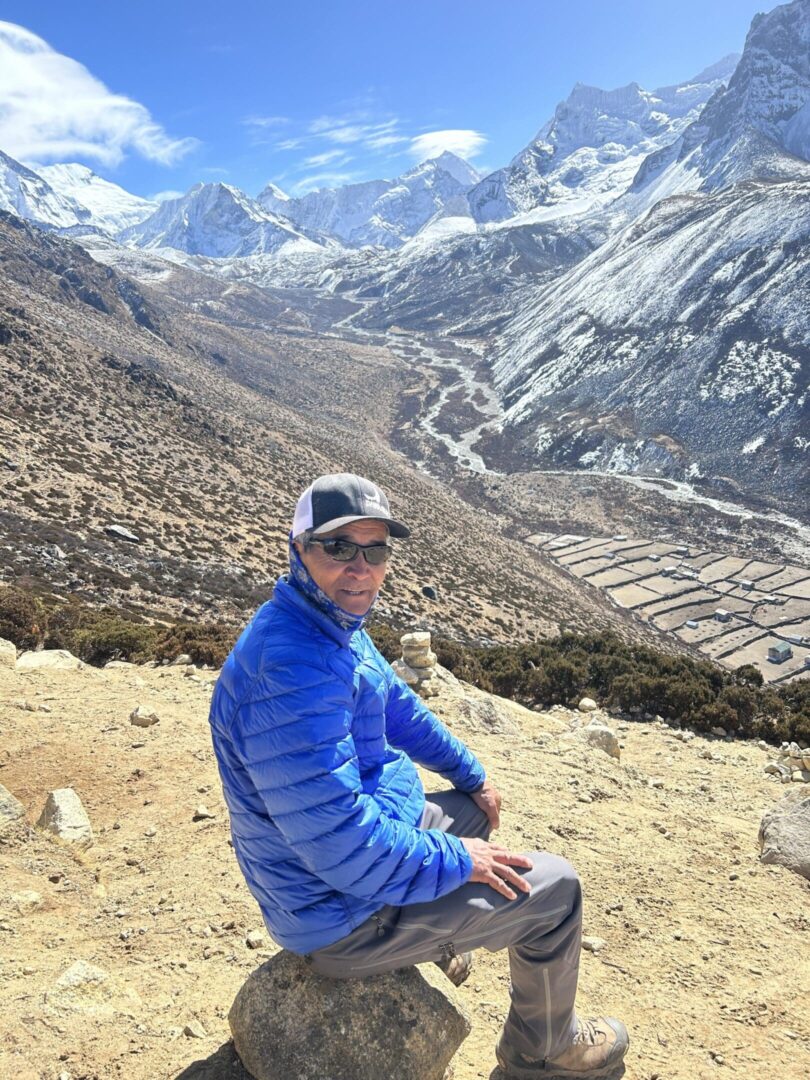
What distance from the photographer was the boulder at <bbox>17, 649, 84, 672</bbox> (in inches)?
438

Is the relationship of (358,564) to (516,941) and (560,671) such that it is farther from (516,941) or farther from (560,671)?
(560,671)

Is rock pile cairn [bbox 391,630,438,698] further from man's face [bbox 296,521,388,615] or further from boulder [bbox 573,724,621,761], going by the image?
man's face [bbox 296,521,388,615]

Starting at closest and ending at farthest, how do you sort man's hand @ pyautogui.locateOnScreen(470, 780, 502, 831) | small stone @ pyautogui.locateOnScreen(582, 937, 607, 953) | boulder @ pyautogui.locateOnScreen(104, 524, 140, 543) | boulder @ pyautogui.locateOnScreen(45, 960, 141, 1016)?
1. boulder @ pyautogui.locateOnScreen(45, 960, 141, 1016)
2. man's hand @ pyautogui.locateOnScreen(470, 780, 502, 831)
3. small stone @ pyautogui.locateOnScreen(582, 937, 607, 953)
4. boulder @ pyautogui.locateOnScreen(104, 524, 140, 543)

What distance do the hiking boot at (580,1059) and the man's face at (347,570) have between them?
2983 millimetres

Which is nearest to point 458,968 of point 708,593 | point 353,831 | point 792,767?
point 353,831

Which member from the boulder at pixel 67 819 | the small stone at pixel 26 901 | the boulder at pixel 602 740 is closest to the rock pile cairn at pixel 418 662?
the boulder at pixel 602 740

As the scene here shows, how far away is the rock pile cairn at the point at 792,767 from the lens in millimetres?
10684

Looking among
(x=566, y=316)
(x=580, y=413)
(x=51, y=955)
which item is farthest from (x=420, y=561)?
(x=566, y=316)

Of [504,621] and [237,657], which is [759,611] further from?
[237,657]

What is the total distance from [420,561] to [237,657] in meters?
45.1

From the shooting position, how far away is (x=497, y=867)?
3.58 meters


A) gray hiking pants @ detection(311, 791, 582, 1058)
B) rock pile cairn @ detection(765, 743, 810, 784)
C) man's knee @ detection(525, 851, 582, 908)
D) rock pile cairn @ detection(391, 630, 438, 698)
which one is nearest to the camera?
gray hiking pants @ detection(311, 791, 582, 1058)

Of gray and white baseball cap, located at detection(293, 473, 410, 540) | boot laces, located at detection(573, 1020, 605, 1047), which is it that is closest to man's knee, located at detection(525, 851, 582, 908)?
boot laces, located at detection(573, 1020, 605, 1047)

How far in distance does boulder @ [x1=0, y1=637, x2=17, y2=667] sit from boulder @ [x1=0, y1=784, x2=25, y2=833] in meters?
5.57
